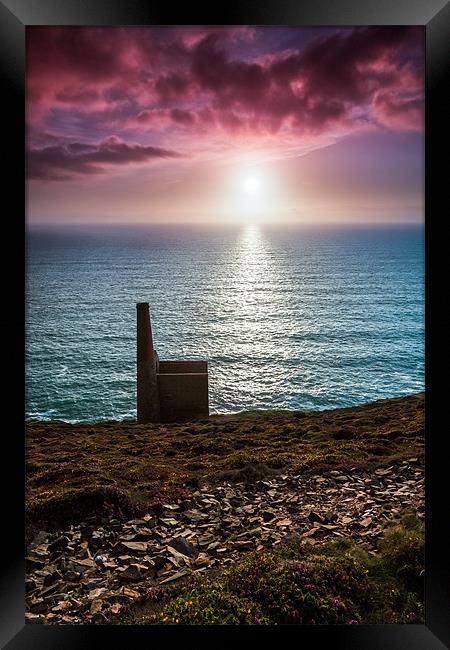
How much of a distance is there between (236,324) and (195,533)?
77495 millimetres

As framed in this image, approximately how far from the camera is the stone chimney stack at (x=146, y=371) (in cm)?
2780

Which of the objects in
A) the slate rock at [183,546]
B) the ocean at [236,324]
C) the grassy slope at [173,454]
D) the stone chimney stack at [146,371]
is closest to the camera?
the slate rock at [183,546]

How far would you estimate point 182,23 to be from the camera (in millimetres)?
4238

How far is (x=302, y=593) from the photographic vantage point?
20.1 feet

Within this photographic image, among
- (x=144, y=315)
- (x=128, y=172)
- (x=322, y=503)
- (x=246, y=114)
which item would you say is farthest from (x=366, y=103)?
(x=322, y=503)

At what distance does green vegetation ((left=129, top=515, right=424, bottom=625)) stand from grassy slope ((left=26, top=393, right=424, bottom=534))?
3.28m

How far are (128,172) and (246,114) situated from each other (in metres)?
25.4

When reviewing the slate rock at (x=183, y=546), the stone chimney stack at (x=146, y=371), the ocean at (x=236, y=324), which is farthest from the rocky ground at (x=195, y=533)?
the ocean at (x=236, y=324)
